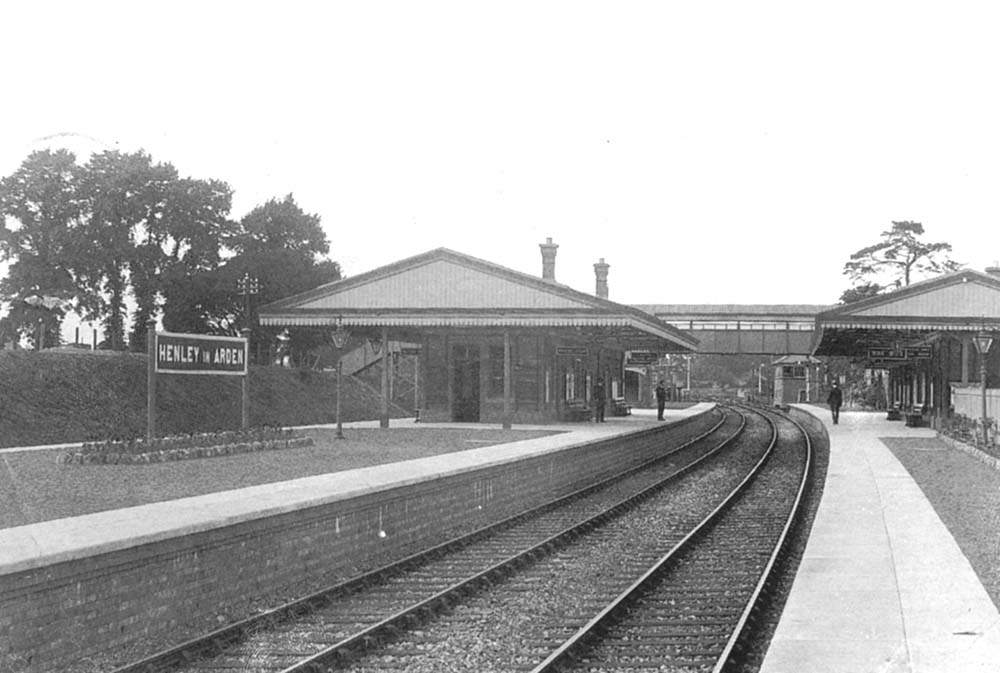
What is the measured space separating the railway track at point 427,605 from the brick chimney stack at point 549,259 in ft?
67.9

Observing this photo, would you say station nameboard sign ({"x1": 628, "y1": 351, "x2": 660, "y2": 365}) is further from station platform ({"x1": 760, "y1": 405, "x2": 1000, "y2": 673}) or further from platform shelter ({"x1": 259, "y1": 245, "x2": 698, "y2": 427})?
station platform ({"x1": 760, "y1": 405, "x2": 1000, "y2": 673})

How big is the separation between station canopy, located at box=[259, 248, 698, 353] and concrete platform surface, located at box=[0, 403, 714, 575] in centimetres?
989

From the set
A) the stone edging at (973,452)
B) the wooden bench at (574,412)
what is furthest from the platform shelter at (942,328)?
the wooden bench at (574,412)

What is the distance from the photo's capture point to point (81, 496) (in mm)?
10664

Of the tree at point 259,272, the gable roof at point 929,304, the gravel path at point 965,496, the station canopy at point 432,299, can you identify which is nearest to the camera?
the gravel path at point 965,496

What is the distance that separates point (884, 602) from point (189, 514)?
206 inches

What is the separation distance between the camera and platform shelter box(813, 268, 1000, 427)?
26969 millimetres

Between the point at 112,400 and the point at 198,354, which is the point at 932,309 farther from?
the point at 112,400

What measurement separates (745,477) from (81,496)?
1238 cm

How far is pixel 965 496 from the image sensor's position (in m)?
14.9

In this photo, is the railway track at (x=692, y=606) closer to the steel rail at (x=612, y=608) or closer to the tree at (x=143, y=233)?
the steel rail at (x=612, y=608)

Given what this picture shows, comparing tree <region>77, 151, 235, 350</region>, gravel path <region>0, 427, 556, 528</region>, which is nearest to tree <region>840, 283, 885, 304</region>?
tree <region>77, 151, 235, 350</region>

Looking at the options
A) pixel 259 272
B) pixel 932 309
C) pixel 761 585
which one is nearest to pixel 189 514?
pixel 761 585

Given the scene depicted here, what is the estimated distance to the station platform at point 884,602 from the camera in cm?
637
